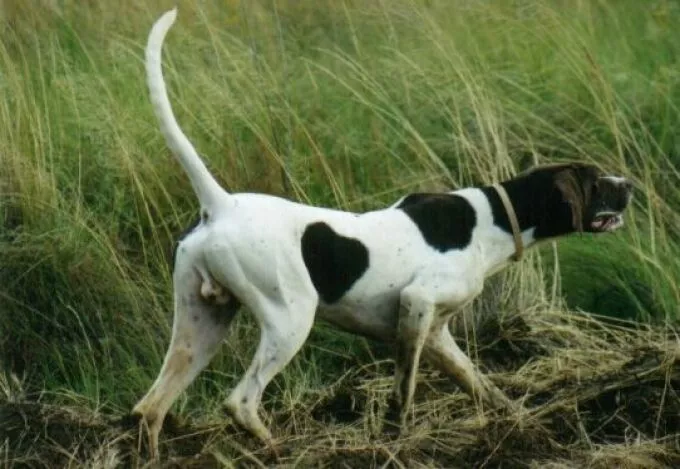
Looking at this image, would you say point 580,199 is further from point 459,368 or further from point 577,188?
point 459,368

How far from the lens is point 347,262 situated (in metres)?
6.49

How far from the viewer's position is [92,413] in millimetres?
7051

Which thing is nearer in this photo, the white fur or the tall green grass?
the white fur

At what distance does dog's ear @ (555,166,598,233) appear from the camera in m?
6.81

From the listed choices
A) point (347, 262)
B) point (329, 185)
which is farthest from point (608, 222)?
point (329, 185)

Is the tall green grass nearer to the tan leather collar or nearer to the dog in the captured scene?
the dog

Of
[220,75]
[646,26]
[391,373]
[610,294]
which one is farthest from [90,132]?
[646,26]

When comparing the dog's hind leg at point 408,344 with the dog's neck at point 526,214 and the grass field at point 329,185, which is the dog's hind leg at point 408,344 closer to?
the grass field at point 329,185

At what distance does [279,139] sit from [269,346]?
1964mm

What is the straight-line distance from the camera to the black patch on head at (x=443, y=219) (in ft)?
21.9

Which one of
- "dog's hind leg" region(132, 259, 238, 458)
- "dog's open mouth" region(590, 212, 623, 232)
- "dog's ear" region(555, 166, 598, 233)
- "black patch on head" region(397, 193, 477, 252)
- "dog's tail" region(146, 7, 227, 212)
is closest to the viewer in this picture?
"dog's tail" region(146, 7, 227, 212)

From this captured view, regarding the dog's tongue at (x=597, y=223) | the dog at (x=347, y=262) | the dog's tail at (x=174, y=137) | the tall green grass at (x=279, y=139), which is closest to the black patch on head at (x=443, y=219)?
the dog at (x=347, y=262)

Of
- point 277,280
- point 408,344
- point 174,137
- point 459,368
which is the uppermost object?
point 174,137

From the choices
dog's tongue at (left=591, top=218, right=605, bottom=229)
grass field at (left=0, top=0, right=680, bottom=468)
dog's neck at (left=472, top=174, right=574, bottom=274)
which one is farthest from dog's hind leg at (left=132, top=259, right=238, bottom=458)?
dog's tongue at (left=591, top=218, right=605, bottom=229)
